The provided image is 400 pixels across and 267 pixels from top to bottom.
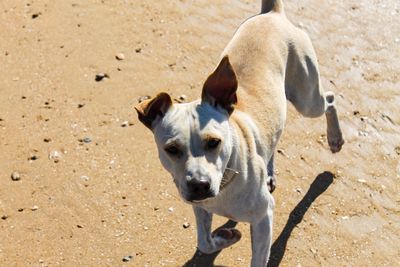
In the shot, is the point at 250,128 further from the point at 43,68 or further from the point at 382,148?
the point at 43,68

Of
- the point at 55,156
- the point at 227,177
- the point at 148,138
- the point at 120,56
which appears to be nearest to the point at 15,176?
the point at 55,156

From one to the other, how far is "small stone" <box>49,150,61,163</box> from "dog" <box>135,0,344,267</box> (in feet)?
6.21

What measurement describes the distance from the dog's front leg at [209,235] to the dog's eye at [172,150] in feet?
3.20

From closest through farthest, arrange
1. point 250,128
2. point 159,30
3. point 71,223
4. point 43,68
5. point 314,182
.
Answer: point 250,128 < point 71,223 < point 314,182 < point 43,68 < point 159,30

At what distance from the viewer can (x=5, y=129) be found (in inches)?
254

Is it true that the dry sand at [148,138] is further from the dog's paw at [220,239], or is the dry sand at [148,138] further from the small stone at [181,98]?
the dog's paw at [220,239]

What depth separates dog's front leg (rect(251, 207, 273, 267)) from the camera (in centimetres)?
463

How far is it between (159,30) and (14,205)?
3044mm

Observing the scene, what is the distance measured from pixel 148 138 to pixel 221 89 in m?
2.27

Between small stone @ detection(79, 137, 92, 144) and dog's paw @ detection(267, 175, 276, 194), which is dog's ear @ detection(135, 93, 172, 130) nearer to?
dog's paw @ detection(267, 175, 276, 194)

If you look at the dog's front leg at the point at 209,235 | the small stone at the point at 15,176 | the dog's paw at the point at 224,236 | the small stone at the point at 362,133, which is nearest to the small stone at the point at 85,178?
the small stone at the point at 15,176

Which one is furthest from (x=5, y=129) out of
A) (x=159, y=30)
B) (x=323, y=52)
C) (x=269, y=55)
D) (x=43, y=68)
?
(x=323, y=52)

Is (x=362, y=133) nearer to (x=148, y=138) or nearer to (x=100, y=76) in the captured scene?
(x=148, y=138)

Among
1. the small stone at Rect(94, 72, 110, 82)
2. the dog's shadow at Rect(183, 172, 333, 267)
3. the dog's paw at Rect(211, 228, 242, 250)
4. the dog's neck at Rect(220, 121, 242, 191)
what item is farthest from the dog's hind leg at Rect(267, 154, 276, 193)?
the small stone at Rect(94, 72, 110, 82)
